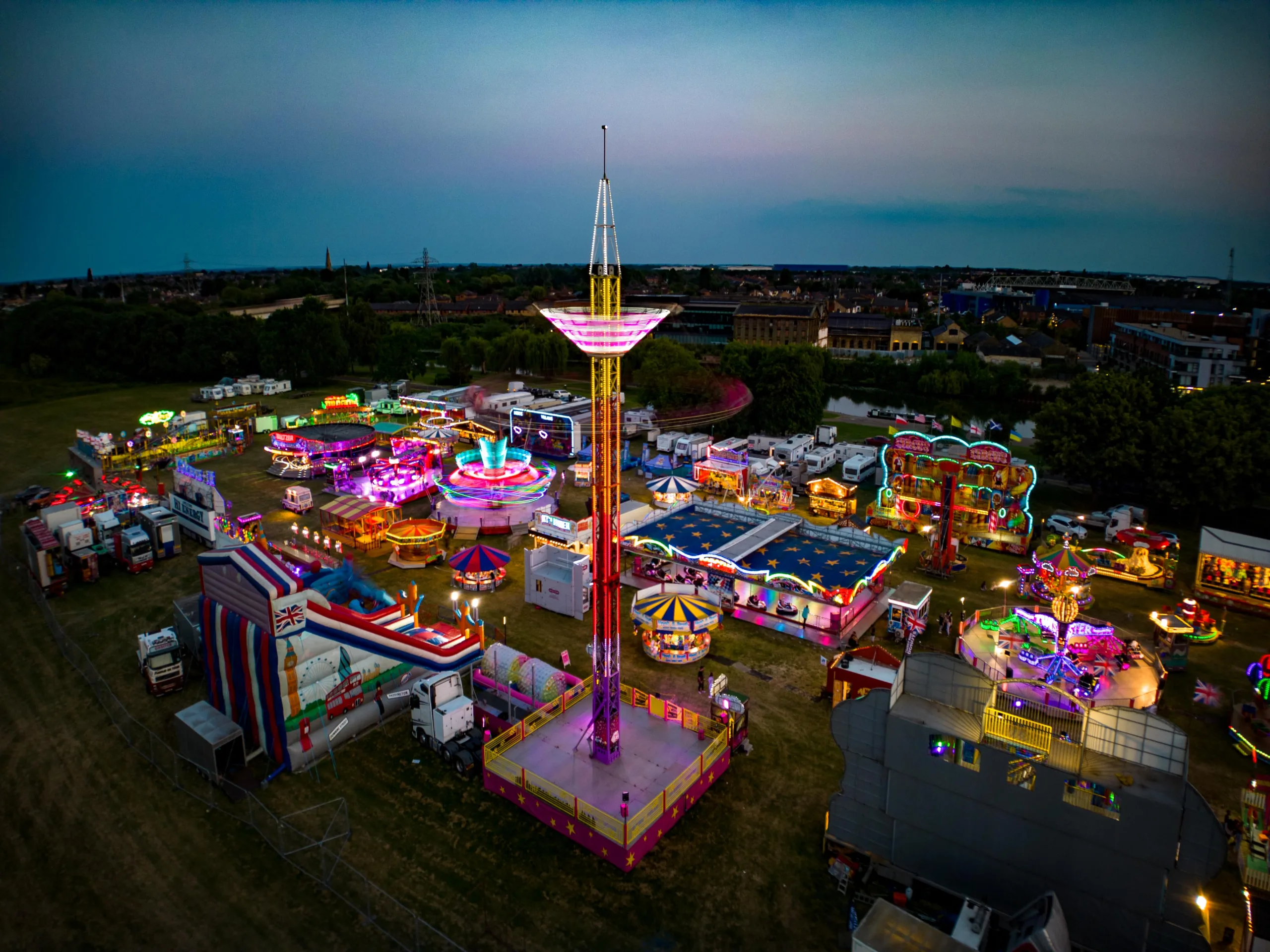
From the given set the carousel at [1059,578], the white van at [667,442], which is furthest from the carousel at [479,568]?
the white van at [667,442]

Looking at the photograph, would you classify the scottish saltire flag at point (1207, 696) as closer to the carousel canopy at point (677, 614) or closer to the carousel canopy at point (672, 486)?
the carousel canopy at point (677, 614)

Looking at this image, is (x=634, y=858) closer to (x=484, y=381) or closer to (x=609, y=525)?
(x=609, y=525)

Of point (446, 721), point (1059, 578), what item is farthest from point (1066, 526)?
point (446, 721)

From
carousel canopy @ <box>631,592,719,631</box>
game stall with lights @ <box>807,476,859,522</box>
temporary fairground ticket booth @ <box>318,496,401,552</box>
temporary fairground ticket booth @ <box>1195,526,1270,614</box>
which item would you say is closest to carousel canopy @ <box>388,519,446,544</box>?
temporary fairground ticket booth @ <box>318,496,401,552</box>

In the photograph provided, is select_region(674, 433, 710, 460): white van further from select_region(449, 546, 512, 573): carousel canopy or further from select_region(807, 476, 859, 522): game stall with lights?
select_region(449, 546, 512, 573): carousel canopy

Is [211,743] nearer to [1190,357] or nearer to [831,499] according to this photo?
[831,499]

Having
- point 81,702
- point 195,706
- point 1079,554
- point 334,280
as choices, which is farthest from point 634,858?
point 334,280
